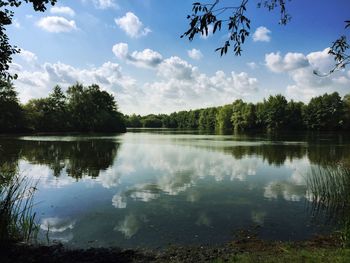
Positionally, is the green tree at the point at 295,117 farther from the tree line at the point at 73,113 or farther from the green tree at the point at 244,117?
the tree line at the point at 73,113

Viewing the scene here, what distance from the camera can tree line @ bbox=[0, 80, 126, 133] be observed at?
87.4m

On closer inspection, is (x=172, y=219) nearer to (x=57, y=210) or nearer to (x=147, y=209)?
(x=147, y=209)

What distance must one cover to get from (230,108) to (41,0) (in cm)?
14662

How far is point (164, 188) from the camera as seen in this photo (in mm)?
17266

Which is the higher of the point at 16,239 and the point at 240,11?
the point at 240,11

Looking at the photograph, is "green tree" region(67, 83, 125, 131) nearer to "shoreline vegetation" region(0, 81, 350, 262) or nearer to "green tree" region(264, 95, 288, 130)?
"shoreline vegetation" region(0, 81, 350, 262)

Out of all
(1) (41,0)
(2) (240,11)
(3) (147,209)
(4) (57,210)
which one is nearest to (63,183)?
(4) (57,210)

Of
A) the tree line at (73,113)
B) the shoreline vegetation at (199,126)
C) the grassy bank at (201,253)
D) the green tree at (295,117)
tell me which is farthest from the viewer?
the green tree at (295,117)

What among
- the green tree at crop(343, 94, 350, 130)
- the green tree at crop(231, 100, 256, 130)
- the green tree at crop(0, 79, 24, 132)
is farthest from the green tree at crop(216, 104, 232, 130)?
the green tree at crop(0, 79, 24, 132)

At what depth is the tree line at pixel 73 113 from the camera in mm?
87438

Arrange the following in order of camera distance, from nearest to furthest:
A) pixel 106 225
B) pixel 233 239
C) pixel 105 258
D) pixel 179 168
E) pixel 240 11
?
pixel 240 11, pixel 105 258, pixel 233 239, pixel 106 225, pixel 179 168

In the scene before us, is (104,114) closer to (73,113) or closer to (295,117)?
(73,113)

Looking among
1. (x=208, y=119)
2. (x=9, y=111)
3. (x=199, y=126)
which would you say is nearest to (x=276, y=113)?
(x=208, y=119)

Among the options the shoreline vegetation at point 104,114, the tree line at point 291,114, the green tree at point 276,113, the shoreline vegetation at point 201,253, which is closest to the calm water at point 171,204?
the shoreline vegetation at point 201,253
